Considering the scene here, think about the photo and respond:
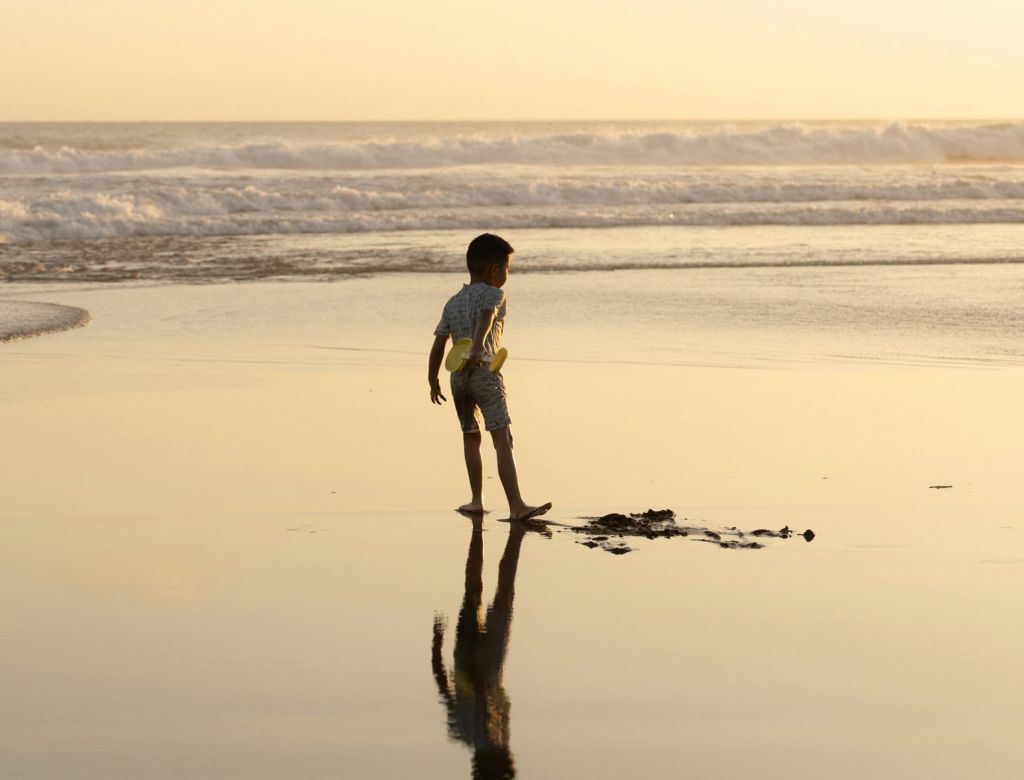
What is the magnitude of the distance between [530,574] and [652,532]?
0.72 metres

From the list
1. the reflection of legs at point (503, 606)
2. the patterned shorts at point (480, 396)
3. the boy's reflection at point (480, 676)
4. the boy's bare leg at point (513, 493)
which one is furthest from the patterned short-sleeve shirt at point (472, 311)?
the boy's reflection at point (480, 676)

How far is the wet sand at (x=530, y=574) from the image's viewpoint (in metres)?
A: 3.95

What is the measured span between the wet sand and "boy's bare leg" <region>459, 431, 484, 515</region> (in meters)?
0.11

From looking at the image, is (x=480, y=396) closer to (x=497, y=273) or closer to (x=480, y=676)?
(x=497, y=273)

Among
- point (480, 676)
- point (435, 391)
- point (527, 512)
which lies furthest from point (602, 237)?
point (480, 676)

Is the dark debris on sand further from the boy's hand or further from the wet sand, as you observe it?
the boy's hand

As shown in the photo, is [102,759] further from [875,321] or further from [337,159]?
[337,159]

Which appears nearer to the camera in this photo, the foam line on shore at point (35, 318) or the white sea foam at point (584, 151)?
the foam line on shore at point (35, 318)

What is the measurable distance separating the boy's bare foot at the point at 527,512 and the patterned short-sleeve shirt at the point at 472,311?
73 cm

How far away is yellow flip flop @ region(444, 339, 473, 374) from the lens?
21.8 feet

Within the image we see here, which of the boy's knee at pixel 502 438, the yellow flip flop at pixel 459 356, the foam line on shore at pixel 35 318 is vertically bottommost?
the foam line on shore at pixel 35 318

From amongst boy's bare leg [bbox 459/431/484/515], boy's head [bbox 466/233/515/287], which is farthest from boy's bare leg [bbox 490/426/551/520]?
boy's head [bbox 466/233/515/287]

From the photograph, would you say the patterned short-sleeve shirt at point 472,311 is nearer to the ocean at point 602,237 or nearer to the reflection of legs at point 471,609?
the reflection of legs at point 471,609

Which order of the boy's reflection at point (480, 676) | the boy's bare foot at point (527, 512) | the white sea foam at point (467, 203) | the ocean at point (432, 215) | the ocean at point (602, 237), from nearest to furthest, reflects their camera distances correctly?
the boy's reflection at point (480, 676), the boy's bare foot at point (527, 512), the ocean at point (602, 237), the ocean at point (432, 215), the white sea foam at point (467, 203)
